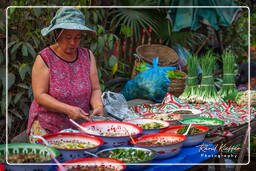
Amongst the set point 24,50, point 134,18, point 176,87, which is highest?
point 134,18

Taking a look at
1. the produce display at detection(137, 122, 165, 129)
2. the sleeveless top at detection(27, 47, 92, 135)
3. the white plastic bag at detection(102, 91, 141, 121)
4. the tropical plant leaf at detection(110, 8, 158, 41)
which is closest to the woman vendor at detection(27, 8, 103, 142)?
the sleeveless top at detection(27, 47, 92, 135)

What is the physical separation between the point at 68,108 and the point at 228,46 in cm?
693

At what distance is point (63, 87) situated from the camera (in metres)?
2.50

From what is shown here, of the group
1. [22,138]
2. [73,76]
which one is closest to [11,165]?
[73,76]

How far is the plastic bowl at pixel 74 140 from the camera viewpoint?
1579 mm

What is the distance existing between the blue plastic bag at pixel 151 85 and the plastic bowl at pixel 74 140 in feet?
8.32

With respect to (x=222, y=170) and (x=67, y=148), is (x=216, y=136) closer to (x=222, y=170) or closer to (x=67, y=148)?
(x=222, y=170)

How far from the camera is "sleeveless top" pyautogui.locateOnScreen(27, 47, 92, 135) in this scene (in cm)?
248

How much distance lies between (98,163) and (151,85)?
2806 mm

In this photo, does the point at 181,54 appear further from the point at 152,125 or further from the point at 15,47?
the point at 152,125

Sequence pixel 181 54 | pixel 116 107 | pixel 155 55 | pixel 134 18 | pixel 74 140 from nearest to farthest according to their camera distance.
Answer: pixel 74 140 → pixel 116 107 → pixel 155 55 → pixel 134 18 → pixel 181 54

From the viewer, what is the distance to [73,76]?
2.56 metres

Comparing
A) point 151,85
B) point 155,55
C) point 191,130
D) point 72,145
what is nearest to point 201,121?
point 191,130

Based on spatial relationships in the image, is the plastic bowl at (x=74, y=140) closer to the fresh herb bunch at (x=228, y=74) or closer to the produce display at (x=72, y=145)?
the produce display at (x=72, y=145)
